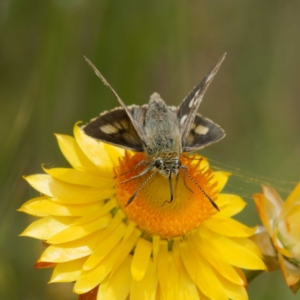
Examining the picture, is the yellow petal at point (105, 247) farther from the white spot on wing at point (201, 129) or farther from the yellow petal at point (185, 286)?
the white spot on wing at point (201, 129)

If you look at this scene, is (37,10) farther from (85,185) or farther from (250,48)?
(250,48)

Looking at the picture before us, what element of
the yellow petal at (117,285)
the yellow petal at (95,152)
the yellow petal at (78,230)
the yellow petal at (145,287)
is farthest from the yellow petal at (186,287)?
the yellow petal at (95,152)

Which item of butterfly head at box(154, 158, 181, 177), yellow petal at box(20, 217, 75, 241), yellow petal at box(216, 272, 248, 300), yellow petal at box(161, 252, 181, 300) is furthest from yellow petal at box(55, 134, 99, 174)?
yellow petal at box(216, 272, 248, 300)

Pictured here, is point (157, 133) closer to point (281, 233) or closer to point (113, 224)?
point (113, 224)

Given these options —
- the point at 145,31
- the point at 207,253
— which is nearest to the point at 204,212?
the point at 207,253

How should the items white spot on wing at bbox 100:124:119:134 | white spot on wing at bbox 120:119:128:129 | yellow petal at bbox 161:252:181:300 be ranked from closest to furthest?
yellow petal at bbox 161:252:181:300 → white spot on wing at bbox 100:124:119:134 → white spot on wing at bbox 120:119:128:129

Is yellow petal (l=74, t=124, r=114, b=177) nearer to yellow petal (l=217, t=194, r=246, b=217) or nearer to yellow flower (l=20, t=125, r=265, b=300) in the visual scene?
yellow flower (l=20, t=125, r=265, b=300)
